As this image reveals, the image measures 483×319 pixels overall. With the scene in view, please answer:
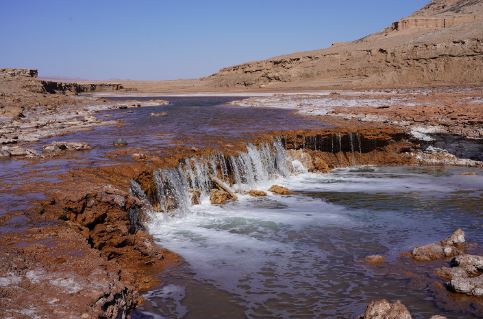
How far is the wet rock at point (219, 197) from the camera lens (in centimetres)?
1391

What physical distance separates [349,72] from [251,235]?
218 ft

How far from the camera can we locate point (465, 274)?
26.7 ft

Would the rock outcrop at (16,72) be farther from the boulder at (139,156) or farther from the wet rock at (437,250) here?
the wet rock at (437,250)

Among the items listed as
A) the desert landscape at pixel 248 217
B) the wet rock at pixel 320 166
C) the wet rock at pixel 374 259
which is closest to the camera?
the desert landscape at pixel 248 217

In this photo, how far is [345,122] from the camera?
22.5m

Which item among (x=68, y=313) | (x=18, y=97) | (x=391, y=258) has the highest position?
(x=18, y=97)

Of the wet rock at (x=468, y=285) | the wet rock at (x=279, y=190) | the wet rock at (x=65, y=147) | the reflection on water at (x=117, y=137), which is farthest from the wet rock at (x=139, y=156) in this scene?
the wet rock at (x=468, y=285)

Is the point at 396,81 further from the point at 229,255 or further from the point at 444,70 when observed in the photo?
the point at 229,255

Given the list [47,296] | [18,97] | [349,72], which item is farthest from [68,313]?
[349,72]

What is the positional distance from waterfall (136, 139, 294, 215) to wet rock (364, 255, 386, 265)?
5.46 meters

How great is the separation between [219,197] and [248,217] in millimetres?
1800

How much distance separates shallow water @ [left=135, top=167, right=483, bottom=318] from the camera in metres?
7.42

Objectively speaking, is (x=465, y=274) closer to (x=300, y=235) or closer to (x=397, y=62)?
(x=300, y=235)

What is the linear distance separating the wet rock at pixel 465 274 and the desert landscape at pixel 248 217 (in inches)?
1.2
